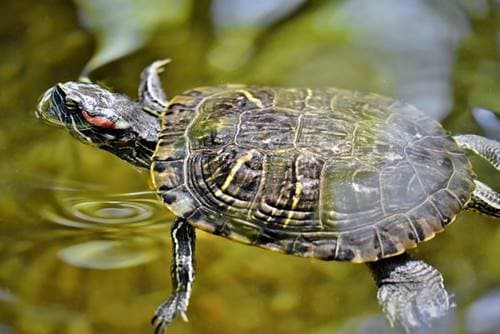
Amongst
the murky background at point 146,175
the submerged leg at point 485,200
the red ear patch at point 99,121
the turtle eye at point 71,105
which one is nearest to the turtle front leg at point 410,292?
the murky background at point 146,175

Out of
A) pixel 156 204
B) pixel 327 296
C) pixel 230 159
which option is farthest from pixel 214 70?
pixel 327 296

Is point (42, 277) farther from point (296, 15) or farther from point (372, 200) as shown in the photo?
point (296, 15)

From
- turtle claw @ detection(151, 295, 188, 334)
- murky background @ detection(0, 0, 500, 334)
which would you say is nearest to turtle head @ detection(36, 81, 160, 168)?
murky background @ detection(0, 0, 500, 334)

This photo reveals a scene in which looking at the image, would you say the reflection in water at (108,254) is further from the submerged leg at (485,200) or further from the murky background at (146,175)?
the submerged leg at (485,200)

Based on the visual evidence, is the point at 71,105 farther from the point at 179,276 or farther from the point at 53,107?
the point at 179,276

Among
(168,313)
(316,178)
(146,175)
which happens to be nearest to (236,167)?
(316,178)

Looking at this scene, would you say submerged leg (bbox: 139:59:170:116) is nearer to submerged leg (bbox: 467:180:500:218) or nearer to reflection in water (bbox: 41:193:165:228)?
reflection in water (bbox: 41:193:165:228)
